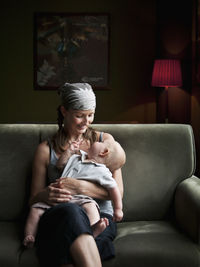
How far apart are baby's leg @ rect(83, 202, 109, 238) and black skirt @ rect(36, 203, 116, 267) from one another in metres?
0.04

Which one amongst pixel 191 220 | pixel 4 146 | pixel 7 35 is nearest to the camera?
pixel 191 220

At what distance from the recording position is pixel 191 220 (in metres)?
2.04

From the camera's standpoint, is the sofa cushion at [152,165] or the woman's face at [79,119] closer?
the woman's face at [79,119]

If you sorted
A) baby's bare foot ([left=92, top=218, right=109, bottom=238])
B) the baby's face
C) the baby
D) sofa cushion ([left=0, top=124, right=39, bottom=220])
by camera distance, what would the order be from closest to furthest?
baby's bare foot ([left=92, top=218, right=109, bottom=238])
the baby
the baby's face
sofa cushion ([left=0, top=124, right=39, bottom=220])

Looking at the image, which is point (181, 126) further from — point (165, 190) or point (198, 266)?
point (198, 266)

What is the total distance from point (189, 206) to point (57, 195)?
68 centimetres

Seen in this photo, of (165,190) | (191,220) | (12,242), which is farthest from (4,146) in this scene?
(191,220)

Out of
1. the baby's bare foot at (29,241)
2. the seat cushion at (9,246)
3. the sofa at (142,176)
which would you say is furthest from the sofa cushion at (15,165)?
the baby's bare foot at (29,241)

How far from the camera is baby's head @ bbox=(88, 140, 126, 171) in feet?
6.82

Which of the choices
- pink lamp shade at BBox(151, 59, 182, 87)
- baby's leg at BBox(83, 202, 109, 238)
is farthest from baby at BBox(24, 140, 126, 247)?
pink lamp shade at BBox(151, 59, 182, 87)

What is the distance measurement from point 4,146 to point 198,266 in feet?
4.03

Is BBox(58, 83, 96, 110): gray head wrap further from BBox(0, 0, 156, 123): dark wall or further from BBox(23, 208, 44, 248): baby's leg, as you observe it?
BBox(0, 0, 156, 123): dark wall

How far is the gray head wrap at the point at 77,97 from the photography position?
210 centimetres

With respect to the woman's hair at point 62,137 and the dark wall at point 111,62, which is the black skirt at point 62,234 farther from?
the dark wall at point 111,62
